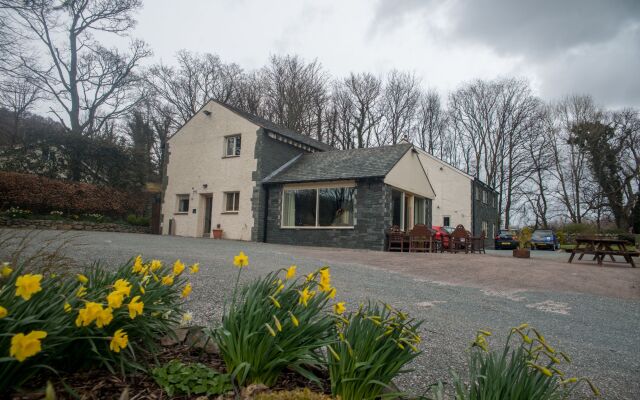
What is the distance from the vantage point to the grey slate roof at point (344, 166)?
15.6 meters

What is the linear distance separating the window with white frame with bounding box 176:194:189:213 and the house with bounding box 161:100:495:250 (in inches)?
2.1

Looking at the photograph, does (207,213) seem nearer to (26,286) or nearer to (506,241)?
(26,286)

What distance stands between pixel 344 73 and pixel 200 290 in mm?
32226

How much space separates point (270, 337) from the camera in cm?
182

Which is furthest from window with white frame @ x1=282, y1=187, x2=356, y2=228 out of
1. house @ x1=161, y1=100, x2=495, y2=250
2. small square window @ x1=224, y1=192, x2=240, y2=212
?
small square window @ x1=224, y1=192, x2=240, y2=212

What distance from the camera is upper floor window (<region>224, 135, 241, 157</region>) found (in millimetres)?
18906

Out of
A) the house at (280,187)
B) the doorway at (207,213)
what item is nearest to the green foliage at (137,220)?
the house at (280,187)

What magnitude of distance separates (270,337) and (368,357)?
48cm

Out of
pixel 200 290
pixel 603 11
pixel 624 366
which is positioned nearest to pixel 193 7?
pixel 200 290

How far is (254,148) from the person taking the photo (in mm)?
18156

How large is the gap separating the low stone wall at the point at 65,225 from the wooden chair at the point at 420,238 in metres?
13.6

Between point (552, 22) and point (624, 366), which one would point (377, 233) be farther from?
point (624, 366)

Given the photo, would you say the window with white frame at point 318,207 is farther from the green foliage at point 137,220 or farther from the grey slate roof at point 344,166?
the green foliage at point 137,220

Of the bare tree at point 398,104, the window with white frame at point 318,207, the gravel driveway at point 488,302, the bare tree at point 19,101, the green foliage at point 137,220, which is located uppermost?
the bare tree at point 398,104
